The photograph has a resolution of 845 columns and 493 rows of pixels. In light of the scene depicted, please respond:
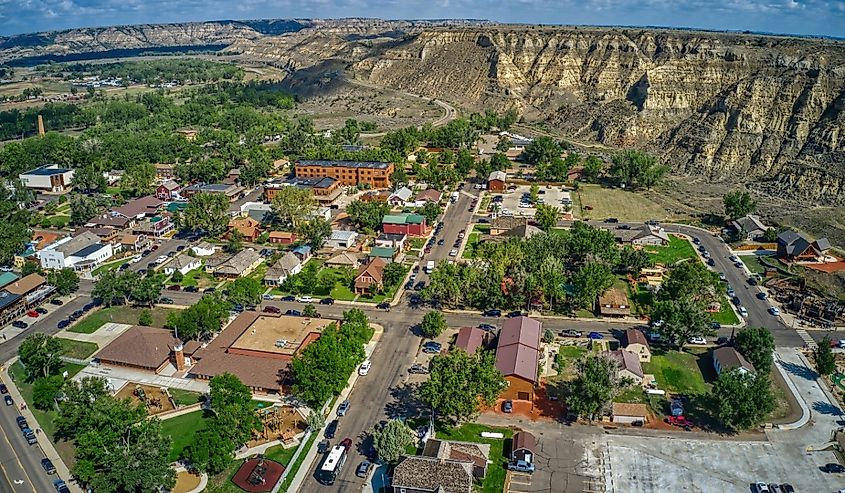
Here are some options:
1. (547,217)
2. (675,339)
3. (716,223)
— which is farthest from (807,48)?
(675,339)

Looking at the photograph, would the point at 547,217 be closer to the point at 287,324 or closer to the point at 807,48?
the point at 287,324

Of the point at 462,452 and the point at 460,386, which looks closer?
the point at 462,452

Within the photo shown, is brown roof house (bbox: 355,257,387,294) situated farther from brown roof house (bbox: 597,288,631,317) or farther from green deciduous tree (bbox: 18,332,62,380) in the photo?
green deciduous tree (bbox: 18,332,62,380)

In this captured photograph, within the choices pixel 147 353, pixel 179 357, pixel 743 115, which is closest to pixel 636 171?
pixel 743 115

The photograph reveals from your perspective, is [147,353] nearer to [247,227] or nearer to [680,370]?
[247,227]

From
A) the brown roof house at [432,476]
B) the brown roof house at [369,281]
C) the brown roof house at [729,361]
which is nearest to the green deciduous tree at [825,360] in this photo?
the brown roof house at [729,361]

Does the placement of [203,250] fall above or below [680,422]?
above

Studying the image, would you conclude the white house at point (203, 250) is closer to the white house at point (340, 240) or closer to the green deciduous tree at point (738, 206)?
the white house at point (340, 240)

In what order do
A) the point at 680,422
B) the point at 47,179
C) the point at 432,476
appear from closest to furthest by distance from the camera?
1. the point at 432,476
2. the point at 680,422
3. the point at 47,179
